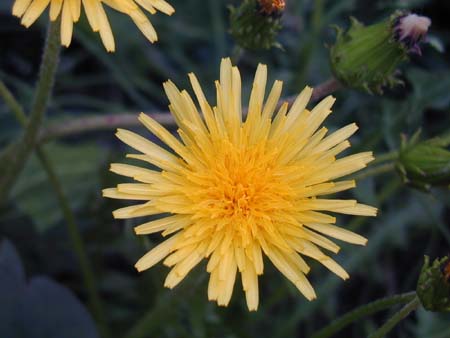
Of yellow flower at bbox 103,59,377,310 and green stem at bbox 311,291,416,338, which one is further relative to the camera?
green stem at bbox 311,291,416,338

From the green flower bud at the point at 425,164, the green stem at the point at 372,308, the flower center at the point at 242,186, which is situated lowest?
the green stem at the point at 372,308

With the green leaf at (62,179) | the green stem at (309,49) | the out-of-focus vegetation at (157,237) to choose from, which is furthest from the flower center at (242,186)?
the green stem at (309,49)

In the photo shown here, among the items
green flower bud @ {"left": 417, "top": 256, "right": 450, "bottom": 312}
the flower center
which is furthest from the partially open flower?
green flower bud @ {"left": 417, "top": 256, "right": 450, "bottom": 312}

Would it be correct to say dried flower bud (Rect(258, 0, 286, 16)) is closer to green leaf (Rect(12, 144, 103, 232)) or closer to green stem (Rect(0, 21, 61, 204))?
green stem (Rect(0, 21, 61, 204))

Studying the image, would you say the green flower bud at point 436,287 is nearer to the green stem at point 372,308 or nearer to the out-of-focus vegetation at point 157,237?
the green stem at point 372,308

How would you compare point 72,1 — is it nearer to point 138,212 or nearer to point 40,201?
point 138,212

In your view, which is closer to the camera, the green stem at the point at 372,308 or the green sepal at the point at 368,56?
the green stem at the point at 372,308

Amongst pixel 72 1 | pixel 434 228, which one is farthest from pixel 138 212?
pixel 434 228
